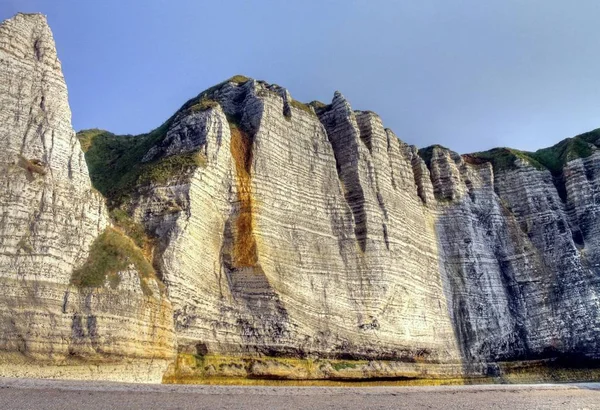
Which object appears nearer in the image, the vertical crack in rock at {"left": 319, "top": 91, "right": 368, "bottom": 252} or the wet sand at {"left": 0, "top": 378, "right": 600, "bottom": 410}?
the wet sand at {"left": 0, "top": 378, "right": 600, "bottom": 410}

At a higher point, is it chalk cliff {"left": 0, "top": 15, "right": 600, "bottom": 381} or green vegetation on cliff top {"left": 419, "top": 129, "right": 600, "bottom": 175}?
green vegetation on cliff top {"left": 419, "top": 129, "right": 600, "bottom": 175}

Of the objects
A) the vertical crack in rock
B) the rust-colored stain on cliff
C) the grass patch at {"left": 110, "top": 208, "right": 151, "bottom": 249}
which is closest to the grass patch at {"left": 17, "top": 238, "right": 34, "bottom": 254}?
the grass patch at {"left": 110, "top": 208, "right": 151, "bottom": 249}

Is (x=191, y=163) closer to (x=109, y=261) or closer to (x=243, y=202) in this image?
(x=243, y=202)

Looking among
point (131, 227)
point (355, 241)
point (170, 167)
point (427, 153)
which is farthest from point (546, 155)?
point (131, 227)

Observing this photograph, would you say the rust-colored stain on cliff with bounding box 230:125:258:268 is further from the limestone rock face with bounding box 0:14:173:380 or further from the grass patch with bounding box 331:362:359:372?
the grass patch with bounding box 331:362:359:372

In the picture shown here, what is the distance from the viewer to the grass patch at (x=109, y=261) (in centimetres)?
1958

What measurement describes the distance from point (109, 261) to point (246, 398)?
8253 millimetres

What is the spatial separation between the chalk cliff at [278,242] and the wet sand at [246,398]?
4111 mm

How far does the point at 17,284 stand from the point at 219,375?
336 inches

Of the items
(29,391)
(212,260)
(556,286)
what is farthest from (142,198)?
(556,286)

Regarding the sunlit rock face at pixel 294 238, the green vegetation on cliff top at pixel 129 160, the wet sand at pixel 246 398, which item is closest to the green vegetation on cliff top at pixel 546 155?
the sunlit rock face at pixel 294 238

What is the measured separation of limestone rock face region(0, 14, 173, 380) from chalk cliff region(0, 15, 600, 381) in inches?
2.2

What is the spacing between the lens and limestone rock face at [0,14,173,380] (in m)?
17.8

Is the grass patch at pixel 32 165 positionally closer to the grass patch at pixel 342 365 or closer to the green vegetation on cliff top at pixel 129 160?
the green vegetation on cliff top at pixel 129 160
